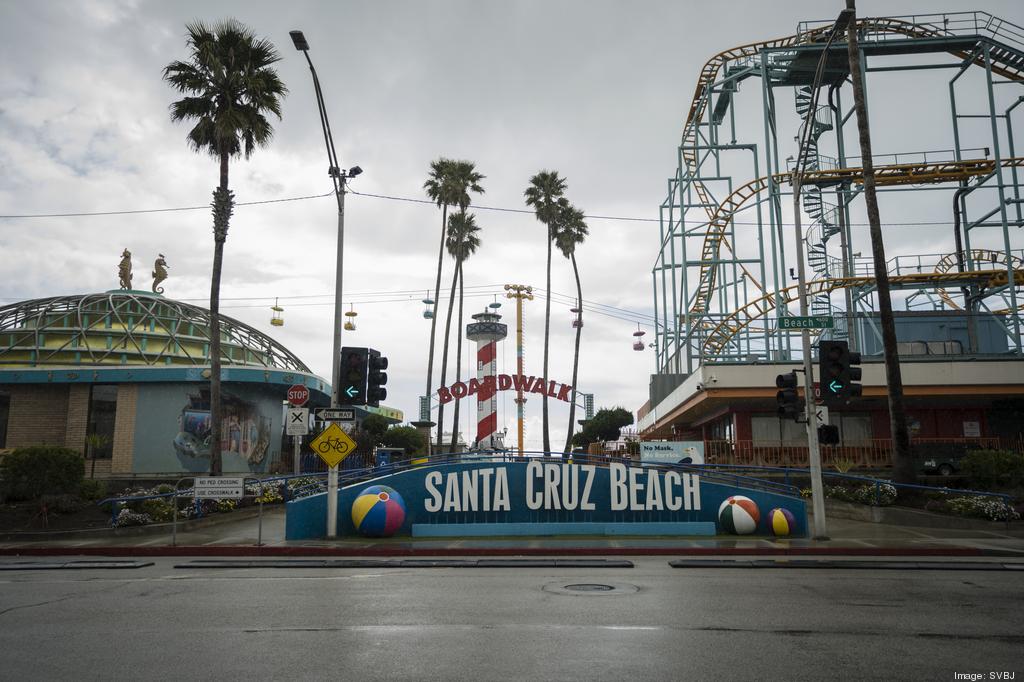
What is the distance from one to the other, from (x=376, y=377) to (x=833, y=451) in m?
21.7

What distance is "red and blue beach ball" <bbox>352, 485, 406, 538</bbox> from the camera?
1912 centimetres

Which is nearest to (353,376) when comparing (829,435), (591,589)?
(591,589)

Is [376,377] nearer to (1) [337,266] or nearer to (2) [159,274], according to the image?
(1) [337,266]

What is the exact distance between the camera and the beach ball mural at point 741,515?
19.5m

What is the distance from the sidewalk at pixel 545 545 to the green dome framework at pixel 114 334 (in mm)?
28583

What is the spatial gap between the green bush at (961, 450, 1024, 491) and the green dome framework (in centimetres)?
3724

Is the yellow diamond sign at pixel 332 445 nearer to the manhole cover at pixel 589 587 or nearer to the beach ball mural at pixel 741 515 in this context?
the manhole cover at pixel 589 587

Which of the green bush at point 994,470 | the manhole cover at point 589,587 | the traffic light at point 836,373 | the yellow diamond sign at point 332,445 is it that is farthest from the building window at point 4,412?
the green bush at point 994,470

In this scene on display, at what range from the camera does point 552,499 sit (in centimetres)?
2044

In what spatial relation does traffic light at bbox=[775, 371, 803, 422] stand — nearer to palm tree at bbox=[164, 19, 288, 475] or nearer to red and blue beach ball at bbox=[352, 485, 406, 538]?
red and blue beach ball at bbox=[352, 485, 406, 538]

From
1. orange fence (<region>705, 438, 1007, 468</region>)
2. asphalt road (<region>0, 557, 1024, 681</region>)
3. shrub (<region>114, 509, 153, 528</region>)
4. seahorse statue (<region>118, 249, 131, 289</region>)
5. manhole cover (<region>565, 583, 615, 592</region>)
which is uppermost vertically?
seahorse statue (<region>118, 249, 131, 289</region>)

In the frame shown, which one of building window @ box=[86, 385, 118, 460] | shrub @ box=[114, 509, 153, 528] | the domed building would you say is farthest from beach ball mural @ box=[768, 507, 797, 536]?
building window @ box=[86, 385, 118, 460]

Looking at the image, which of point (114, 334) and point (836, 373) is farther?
point (114, 334)

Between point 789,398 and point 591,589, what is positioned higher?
point 789,398
